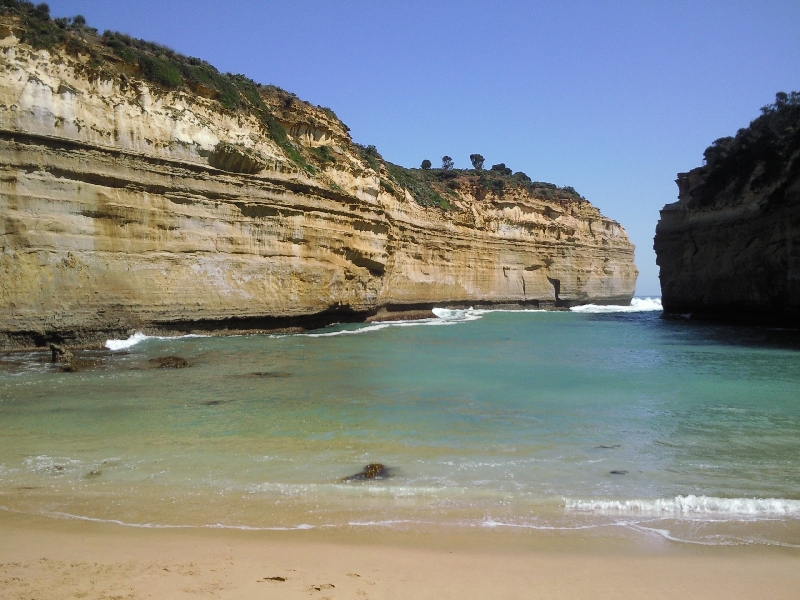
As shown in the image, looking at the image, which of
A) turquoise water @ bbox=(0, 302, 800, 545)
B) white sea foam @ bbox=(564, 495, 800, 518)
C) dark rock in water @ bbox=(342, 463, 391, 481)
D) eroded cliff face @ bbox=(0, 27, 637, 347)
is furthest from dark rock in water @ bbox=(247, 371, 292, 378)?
white sea foam @ bbox=(564, 495, 800, 518)

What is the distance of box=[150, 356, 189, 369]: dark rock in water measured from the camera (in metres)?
11.7

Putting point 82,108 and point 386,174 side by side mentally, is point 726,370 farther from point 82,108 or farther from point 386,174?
point 386,174

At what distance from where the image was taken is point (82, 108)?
15.2m

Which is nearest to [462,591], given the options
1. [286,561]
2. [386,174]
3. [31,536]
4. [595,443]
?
[286,561]

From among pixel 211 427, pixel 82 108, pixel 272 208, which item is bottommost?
pixel 211 427

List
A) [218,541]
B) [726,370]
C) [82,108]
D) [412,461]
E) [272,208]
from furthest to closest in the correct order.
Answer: [272,208] < [82,108] < [726,370] < [412,461] < [218,541]

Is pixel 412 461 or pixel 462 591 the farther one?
pixel 412 461

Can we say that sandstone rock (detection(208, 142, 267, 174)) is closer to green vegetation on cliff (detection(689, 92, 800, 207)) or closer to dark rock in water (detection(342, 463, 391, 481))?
dark rock in water (detection(342, 463, 391, 481))

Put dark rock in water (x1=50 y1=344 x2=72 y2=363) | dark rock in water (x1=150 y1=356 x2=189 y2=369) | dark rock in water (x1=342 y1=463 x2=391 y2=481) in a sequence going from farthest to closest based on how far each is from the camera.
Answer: dark rock in water (x1=50 y1=344 x2=72 y2=363), dark rock in water (x1=150 y1=356 x2=189 y2=369), dark rock in water (x1=342 y1=463 x2=391 y2=481)

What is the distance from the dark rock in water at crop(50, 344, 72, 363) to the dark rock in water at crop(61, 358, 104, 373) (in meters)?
0.28

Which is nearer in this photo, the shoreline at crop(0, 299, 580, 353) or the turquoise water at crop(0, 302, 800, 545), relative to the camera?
the turquoise water at crop(0, 302, 800, 545)

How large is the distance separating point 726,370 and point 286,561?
37.0 ft

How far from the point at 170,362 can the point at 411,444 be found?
7173 mm

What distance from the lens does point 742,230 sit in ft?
84.0
